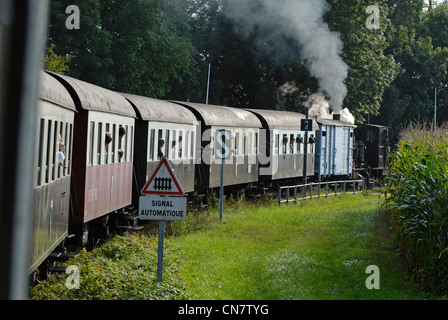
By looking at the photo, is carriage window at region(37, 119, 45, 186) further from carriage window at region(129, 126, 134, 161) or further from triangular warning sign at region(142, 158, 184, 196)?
carriage window at region(129, 126, 134, 161)

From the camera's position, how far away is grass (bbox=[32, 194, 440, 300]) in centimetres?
961

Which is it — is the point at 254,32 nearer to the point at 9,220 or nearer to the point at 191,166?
the point at 191,166

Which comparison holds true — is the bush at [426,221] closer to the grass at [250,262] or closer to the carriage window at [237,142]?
the grass at [250,262]

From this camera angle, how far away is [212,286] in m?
10.7

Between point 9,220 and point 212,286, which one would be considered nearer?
point 9,220

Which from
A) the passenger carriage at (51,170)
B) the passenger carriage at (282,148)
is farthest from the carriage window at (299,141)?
the passenger carriage at (51,170)

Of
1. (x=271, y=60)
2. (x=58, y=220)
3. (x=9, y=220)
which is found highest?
(x=271, y=60)

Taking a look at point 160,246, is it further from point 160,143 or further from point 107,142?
point 160,143

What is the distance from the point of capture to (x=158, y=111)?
17750 mm

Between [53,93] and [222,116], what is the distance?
13934mm

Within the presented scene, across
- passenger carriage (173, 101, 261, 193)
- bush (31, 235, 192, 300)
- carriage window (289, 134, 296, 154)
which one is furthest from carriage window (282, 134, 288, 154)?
bush (31, 235, 192, 300)

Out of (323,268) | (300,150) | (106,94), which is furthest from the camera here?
(300,150)

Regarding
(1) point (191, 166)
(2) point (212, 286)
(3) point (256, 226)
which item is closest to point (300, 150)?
(1) point (191, 166)

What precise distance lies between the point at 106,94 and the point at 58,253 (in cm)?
426
